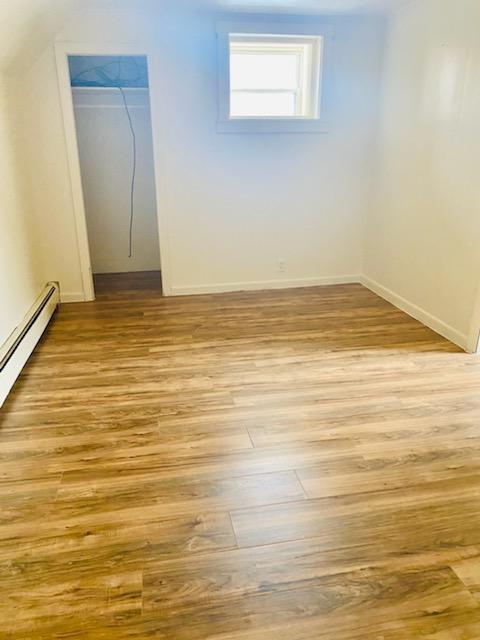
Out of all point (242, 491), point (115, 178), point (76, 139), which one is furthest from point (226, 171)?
point (242, 491)

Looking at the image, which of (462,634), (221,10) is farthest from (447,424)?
(221,10)

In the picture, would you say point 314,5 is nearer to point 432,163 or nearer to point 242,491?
point 432,163

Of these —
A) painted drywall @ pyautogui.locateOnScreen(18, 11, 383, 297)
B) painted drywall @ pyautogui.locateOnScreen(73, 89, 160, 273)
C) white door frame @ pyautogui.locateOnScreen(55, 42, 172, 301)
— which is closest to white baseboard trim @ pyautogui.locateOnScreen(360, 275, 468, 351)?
painted drywall @ pyautogui.locateOnScreen(18, 11, 383, 297)

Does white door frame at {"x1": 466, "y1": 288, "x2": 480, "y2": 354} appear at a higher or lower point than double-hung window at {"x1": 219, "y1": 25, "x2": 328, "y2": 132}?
lower

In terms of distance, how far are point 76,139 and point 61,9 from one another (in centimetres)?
96

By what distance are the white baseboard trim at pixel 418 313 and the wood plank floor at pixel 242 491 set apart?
0.40ft

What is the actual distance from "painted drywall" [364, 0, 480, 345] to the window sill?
627mm

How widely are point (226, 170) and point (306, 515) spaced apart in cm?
322

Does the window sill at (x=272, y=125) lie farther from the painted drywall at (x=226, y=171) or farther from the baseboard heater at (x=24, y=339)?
the baseboard heater at (x=24, y=339)

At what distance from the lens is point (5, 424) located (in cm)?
233

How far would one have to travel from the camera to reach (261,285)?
4547 millimetres

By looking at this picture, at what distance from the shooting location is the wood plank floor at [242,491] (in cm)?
139

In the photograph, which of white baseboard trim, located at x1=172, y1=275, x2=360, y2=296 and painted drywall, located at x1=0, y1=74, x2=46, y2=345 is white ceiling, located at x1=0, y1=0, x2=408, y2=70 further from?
white baseboard trim, located at x1=172, y1=275, x2=360, y2=296

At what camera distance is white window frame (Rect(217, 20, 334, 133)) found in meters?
3.75
